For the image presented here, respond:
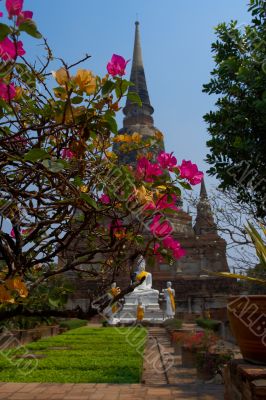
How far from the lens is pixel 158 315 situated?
60.3ft

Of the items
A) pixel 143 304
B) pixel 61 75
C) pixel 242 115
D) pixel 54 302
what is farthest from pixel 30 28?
pixel 143 304

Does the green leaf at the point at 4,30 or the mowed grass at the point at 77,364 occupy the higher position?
the green leaf at the point at 4,30

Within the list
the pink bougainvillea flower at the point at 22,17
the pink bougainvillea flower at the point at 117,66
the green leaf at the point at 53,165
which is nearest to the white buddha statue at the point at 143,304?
the pink bougainvillea flower at the point at 117,66

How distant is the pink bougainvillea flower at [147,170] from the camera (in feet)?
7.00

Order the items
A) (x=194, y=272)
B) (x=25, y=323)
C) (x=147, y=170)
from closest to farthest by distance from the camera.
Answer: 1. (x=147, y=170)
2. (x=25, y=323)
3. (x=194, y=272)

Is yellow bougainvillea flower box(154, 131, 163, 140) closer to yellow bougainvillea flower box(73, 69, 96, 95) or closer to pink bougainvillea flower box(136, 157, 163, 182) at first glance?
pink bougainvillea flower box(136, 157, 163, 182)

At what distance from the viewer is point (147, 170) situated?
84.7 inches

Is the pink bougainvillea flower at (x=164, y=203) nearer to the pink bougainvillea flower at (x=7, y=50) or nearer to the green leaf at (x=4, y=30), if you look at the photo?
the pink bougainvillea flower at (x=7, y=50)

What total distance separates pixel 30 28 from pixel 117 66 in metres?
0.51

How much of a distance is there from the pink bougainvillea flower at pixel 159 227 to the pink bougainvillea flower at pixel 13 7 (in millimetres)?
1190

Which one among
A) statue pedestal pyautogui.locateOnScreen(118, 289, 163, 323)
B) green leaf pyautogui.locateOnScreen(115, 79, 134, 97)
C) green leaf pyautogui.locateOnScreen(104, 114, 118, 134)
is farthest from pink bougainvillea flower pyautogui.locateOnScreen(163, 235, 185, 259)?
statue pedestal pyautogui.locateOnScreen(118, 289, 163, 323)

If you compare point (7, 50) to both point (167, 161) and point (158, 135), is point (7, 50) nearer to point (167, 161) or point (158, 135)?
point (167, 161)

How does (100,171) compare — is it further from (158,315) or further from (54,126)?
(158,315)

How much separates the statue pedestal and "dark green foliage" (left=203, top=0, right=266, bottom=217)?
13.0m
